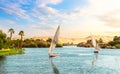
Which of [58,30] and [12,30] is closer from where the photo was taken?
[58,30]

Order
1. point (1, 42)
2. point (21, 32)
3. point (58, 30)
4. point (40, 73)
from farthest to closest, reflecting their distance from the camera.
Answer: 1. point (21, 32)
2. point (1, 42)
3. point (58, 30)
4. point (40, 73)

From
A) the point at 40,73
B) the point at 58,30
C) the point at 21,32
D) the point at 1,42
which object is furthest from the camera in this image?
the point at 21,32

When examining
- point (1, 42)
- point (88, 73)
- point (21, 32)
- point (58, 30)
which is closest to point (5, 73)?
point (88, 73)

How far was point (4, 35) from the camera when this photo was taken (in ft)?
399

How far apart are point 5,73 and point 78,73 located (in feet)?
45.9

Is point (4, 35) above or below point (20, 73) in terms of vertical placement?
above

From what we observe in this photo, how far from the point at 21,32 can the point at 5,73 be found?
140032 mm

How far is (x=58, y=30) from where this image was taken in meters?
81.9

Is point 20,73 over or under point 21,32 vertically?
under

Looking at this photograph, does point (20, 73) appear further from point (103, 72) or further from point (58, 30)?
point (58, 30)

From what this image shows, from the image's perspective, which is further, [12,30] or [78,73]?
[12,30]

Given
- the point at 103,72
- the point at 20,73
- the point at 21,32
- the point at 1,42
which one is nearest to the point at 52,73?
the point at 20,73

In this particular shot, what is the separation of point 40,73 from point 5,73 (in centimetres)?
668

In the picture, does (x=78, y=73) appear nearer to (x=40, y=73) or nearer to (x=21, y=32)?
(x=40, y=73)
